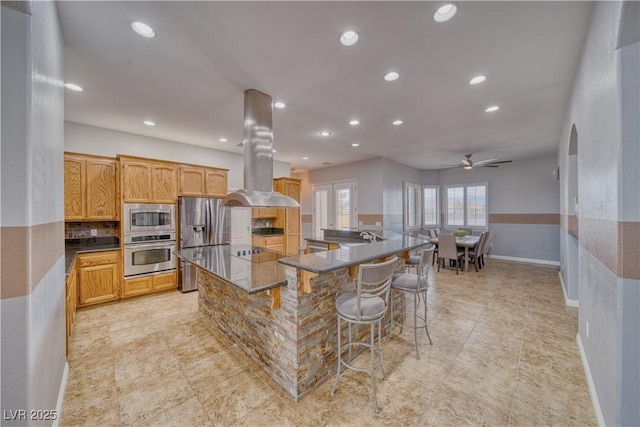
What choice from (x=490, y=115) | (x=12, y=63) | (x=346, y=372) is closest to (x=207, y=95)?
(x=12, y=63)

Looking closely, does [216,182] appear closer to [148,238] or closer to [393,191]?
[148,238]

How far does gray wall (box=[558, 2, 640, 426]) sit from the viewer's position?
1.21 meters

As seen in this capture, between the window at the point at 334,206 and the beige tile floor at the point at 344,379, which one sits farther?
the window at the point at 334,206

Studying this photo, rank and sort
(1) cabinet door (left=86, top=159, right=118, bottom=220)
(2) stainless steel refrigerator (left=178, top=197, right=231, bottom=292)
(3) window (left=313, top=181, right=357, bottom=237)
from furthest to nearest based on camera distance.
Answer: (3) window (left=313, top=181, right=357, bottom=237), (2) stainless steel refrigerator (left=178, top=197, right=231, bottom=292), (1) cabinet door (left=86, top=159, right=118, bottom=220)

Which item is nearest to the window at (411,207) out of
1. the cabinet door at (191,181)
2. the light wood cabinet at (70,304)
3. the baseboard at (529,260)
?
the baseboard at (529,260)

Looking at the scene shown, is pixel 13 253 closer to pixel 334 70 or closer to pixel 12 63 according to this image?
pixel 12 63

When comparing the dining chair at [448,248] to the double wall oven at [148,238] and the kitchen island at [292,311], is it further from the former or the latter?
the double wall oven at [148,238]

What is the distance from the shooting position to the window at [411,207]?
727cm

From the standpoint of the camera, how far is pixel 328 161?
22.1 feet

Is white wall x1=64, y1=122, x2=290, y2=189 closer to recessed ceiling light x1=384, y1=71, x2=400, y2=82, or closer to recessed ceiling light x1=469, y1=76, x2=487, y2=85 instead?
recessed ceiling light x1=384, y1=71, x2=400, y2=82

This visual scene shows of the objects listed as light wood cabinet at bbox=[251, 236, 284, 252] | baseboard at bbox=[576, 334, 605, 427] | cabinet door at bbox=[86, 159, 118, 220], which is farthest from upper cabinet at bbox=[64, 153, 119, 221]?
baseboard at bbox=[576, 334, 605, 427]

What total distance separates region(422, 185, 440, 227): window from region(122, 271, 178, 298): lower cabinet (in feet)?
24.2

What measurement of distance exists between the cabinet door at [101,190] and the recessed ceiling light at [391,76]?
173 inches

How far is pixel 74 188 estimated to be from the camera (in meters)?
3.69
